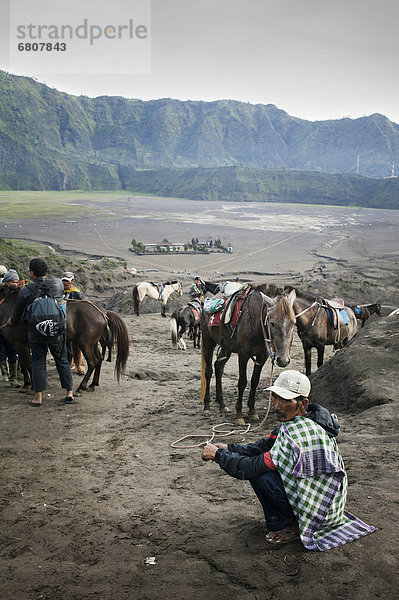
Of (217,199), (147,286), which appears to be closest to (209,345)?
(147,286)

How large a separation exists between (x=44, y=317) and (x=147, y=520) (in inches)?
165

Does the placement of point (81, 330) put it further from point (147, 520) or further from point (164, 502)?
point (147, 520)

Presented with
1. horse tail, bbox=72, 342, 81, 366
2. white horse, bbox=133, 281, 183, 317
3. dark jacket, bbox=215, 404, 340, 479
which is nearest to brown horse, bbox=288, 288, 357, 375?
horse tail, bbox=72, 342, 81, 366

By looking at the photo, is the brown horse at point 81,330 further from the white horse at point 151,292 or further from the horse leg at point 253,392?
the white horse at point 151,292

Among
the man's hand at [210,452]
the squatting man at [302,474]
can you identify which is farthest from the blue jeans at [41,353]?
the squatting man at [302,474]

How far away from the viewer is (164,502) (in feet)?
16.2

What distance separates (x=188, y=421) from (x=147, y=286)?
16.2 metres

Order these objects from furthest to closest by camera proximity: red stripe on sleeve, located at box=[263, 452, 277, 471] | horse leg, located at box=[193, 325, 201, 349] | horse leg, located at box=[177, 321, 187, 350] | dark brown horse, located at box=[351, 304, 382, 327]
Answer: horse leg, located at box=[193, 325, 201, 349] < horse leg, located at box=[177, 321, 187, 350] < dark brown horse, located at box=[351, 304, 382, 327] < red stripe on sleeve, located at box=[263, 452, 277, 471]

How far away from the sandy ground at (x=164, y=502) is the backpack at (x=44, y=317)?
1.28 m

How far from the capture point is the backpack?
782 centimetres

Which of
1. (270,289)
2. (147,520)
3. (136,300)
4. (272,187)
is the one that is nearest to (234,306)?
(270,289)

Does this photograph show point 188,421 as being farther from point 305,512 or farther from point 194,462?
point 305,512

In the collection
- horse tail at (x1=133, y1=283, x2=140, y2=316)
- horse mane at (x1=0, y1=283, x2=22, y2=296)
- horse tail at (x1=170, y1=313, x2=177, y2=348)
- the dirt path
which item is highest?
horse mane at (x1=0, y1=283, x2=22, y2=296)

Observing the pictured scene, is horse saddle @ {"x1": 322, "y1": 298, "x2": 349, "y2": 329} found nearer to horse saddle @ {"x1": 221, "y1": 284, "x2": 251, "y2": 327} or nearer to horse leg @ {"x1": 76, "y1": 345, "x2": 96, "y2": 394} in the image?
horse saddle @ {"x1": 221, "y1": 284, "x2": 251, "y2": 327}
